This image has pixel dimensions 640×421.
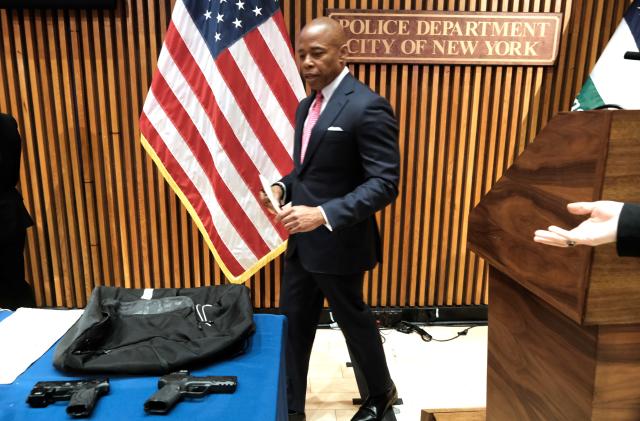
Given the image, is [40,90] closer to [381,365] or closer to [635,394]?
[381,365]

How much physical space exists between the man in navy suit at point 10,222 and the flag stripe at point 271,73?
1.27 m

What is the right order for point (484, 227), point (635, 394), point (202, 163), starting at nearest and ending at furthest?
1. point (635, 394)
2. point (484, 227)
3. point (202, 163)

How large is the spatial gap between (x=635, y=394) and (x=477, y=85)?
2476mm

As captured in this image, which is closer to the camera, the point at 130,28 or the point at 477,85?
the point at 130,28

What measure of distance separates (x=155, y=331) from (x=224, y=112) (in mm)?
1626

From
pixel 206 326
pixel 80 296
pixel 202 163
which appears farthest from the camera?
pixel 80 296

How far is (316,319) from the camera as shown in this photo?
214cm

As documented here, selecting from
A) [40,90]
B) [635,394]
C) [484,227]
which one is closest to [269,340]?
[484,227]

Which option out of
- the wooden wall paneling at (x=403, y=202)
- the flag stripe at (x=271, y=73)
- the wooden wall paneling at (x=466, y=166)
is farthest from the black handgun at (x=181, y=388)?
the wooden wall paneling at (x=466, y=166)

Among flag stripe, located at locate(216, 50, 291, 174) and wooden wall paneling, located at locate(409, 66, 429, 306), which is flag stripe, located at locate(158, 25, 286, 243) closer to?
flag stripe, located at locate(216, 50, 291, 174)

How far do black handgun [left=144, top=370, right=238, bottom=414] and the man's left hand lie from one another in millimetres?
604

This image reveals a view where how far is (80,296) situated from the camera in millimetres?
3250

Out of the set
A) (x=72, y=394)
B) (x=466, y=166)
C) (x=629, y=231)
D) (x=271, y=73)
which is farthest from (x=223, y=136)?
(x=629, y=231)

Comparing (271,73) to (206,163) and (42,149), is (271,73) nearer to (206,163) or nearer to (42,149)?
(206,163)
